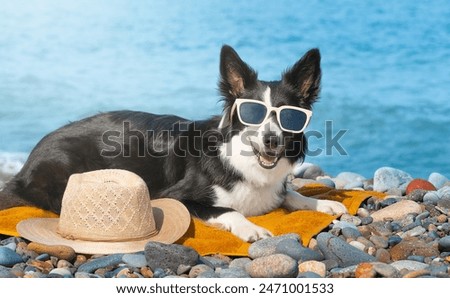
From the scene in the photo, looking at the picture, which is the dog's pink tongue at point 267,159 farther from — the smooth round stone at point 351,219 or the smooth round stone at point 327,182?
the smooth round stone at point 327,182

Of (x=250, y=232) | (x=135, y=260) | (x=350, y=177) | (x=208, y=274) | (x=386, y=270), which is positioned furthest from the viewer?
(x=350, y=177)

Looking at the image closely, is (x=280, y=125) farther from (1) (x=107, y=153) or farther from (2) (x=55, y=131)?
(2) (x=55, y=131)

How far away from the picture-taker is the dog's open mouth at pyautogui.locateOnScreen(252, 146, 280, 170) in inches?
248

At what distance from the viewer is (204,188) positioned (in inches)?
259

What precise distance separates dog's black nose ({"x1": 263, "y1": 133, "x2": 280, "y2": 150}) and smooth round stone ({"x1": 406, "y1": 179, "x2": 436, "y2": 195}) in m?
2.17

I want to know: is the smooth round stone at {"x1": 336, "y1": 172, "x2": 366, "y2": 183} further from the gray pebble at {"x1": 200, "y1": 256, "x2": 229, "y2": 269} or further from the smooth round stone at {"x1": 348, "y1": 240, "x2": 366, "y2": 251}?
the gray pebble at {"x1": 200, "y1": 256, "x2": 229, "y2": 269}

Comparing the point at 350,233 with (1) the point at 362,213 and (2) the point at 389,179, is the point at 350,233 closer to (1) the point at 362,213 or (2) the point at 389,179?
(1) the point at 362,213

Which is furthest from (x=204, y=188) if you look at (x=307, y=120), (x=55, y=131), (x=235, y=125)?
(x=55, y=131)

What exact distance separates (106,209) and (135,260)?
47 cm

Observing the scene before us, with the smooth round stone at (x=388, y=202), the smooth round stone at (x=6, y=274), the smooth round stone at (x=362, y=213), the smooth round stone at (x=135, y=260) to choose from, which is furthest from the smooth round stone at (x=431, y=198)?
the smooth round stone at (x=6, y=274)

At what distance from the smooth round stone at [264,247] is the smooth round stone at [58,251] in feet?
4.19

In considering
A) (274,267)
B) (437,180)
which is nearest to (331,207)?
(274,267)

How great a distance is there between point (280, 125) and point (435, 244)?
1483 mm

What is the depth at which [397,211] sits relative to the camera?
6832mm
